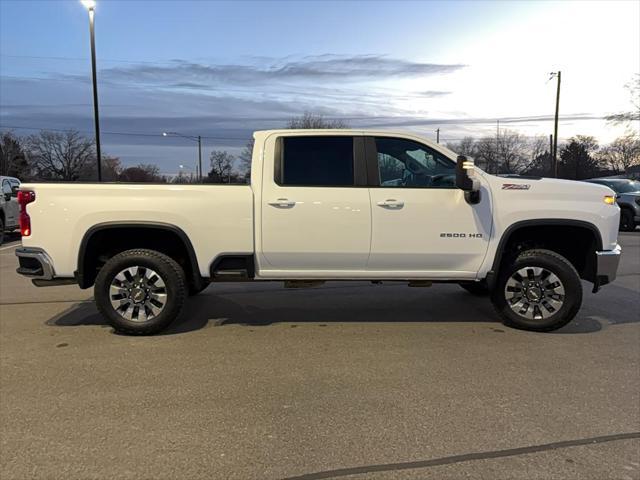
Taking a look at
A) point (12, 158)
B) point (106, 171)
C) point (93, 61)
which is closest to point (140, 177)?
point (93, 61)

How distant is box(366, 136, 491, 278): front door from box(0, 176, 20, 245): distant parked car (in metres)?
12.3

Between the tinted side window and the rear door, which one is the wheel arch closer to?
the rear door

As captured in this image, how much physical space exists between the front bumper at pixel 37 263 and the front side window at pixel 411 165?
3.44 m

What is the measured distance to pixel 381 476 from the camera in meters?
2.85

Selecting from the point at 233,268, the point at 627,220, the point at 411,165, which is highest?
the point at 411,165

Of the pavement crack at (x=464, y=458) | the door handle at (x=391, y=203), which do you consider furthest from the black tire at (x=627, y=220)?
the pavement crack at (x=464, y=458)

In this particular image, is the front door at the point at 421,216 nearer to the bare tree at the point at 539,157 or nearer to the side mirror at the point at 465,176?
the side mirror at the point at 465,176

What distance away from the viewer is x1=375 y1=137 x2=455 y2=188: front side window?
538 cm

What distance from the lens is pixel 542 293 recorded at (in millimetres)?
5461

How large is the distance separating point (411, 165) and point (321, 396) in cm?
266

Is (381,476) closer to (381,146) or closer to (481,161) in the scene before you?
(381,146)

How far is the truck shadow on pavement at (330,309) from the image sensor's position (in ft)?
19.3

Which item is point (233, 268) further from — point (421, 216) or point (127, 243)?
point (421, 216)

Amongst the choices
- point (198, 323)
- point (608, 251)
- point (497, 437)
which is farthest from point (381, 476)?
point (608, 251)
